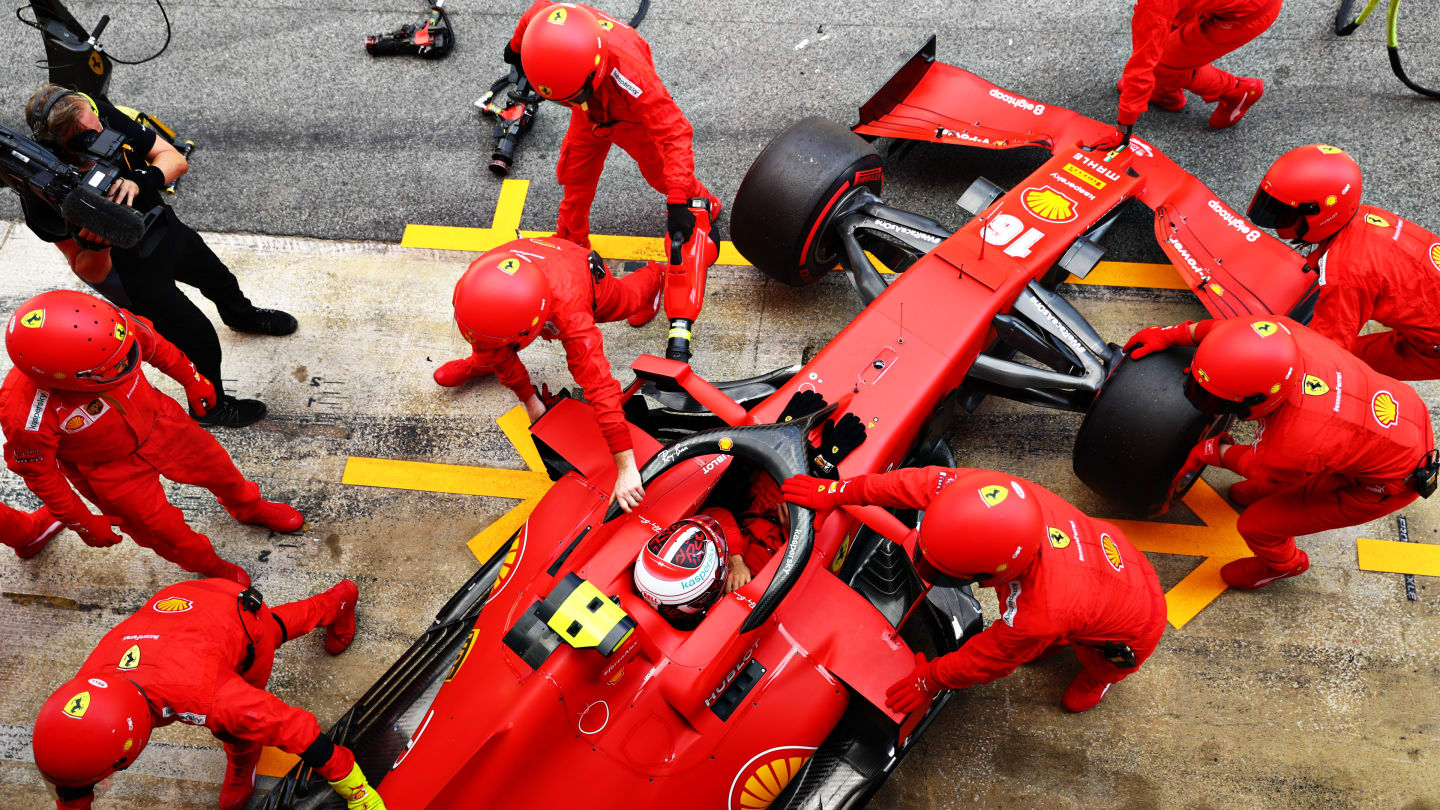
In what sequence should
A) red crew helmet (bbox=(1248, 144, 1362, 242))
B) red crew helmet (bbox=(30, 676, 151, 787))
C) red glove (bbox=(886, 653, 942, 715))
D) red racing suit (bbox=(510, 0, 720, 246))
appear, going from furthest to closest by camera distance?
red racing suit (bbox=(510, 0, 720, 246)), red crew helmet (bbox=(1248, 144, 1362, 242)), red glove (bbox=(886, 653, 942, 715)), red crew helmet (bbox=(30, 676, 151, 787))

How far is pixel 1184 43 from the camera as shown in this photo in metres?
5.45

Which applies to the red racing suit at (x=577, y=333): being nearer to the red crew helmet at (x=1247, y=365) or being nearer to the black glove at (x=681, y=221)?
the black glove at (x=681, y=221)

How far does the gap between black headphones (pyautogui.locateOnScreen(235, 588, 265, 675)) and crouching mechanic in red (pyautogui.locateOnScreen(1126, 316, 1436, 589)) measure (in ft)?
13.8

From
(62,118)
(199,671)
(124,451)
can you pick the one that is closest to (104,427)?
(124,451)

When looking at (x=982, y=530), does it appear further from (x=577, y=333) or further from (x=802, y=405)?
(x=577, y=333)

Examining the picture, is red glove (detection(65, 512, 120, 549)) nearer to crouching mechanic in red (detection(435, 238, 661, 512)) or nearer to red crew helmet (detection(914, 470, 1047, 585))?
crouching mechanic in red (detection(435, 238, 661, 512))

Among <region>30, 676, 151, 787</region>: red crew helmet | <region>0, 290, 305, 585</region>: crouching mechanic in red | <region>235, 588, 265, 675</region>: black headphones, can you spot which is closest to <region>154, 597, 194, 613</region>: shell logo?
<region>235, 588, 265, 675</region>: black headphones

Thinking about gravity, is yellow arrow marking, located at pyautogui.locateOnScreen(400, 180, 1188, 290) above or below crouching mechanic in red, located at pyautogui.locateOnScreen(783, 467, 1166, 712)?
below

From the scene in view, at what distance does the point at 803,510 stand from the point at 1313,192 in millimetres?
2807

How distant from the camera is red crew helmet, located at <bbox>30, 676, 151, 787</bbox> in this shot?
3.14m

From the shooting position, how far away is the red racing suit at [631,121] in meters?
4.53

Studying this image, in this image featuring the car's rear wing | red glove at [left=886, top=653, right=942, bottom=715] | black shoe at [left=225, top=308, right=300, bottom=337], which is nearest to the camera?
red glove at [left=886, top=653, right=942, bottom=715]

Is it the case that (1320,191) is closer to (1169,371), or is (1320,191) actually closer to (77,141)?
(1169,371)

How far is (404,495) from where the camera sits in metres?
5.26
